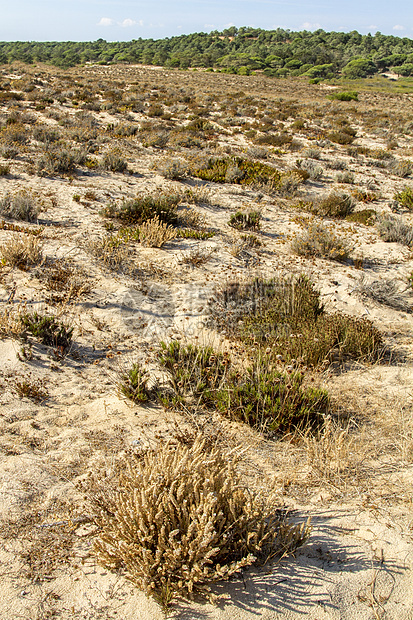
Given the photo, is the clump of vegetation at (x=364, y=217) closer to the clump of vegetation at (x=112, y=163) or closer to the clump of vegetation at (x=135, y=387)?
the clump of vegetation at (x=112, y=163)

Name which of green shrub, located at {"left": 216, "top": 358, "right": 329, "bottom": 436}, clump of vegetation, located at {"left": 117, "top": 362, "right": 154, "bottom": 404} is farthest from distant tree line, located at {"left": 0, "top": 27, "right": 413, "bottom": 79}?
green shrub, located at {"left": 216, "top": 358, "right": 329, "bottom": 436}

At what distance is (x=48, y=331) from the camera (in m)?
4.33

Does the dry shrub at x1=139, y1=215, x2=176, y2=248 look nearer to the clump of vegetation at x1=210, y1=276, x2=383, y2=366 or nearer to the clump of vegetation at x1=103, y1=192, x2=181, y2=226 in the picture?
the clump of vegetation at x1=103, y1=192, x2=181, y2=226

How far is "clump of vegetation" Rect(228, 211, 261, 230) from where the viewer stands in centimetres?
834

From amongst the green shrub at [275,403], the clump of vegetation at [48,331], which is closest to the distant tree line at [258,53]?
the clump of vegetation at [48,331]

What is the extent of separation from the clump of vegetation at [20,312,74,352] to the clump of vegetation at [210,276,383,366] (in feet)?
5.82

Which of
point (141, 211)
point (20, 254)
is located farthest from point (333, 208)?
point (20, 254)

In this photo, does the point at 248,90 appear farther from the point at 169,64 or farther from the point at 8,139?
the point at 8,139

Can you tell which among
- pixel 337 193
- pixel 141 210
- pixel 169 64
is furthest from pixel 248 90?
pixel 141 210

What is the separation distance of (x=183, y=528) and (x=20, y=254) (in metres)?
4.71

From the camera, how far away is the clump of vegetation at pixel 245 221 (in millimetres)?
8344

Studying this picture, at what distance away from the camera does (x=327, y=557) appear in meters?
2.24

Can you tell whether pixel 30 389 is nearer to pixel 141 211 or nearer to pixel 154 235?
pixel 154 235

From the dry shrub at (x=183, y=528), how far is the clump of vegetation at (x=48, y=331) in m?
2.25
